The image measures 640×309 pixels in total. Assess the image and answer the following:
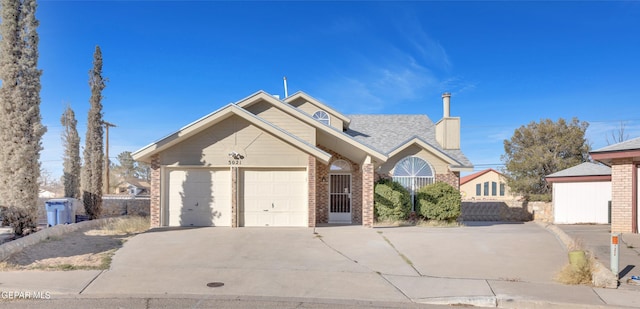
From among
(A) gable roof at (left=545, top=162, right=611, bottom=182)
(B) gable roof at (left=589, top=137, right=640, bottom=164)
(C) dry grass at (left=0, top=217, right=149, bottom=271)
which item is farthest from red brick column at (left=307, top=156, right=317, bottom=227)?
(A) gable roof at (left=545, top=162, right=611, bottom=182)

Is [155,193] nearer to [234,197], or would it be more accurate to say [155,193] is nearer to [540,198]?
[234,197]

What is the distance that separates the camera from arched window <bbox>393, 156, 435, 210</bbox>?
1931cm

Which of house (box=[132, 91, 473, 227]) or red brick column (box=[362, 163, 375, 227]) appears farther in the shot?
red brick column (box=[362, 163, 375, 227])

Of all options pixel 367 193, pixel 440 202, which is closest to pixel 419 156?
pixel 440 202

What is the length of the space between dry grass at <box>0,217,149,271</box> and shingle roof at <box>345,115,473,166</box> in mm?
11482

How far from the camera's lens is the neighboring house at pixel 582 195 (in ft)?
57.6

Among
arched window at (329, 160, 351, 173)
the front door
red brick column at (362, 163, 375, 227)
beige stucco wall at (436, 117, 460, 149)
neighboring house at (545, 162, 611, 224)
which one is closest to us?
red brick column at (362, 163, 375, 227)

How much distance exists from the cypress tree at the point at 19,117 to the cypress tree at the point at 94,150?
20.6ft

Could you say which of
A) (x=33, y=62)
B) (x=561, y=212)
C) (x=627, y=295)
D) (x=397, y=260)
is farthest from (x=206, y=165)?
(x=561, y=212)

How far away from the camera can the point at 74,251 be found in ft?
34.2

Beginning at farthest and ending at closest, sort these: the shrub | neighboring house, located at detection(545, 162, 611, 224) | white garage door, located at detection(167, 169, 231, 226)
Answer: neighboring house, located at detection(545, 162, 611, 224) < white garage door, located at detection(167, 169, 231, 226) < the shrub

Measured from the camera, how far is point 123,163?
192 feet

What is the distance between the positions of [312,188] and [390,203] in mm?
4168

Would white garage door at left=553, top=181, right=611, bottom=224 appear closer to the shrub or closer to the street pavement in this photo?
the street pavement
